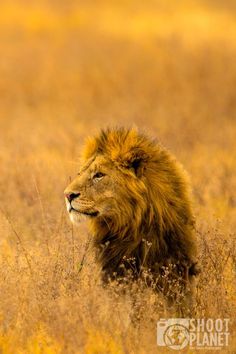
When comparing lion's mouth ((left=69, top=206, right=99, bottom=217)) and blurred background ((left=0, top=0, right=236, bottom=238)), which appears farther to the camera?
blurred background ((left=0, top=0, right=236, bottom=238))

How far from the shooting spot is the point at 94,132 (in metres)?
7.08

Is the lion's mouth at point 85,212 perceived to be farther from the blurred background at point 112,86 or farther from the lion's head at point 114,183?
the blurred background at point 112,86

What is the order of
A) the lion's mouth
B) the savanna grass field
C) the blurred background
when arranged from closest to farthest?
the savanna grass field < the lion's mouth < the blurred background

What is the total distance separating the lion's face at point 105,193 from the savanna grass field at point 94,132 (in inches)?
14.2

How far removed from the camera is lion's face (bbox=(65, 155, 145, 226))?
566 centimetres

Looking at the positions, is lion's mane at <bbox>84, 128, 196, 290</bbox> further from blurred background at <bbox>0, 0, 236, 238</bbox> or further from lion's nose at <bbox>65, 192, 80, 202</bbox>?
blurred background at <bbox>0, 0, 236, 238</bbox>

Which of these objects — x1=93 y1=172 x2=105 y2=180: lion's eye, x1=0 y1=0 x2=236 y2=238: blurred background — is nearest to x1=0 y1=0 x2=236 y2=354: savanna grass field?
x1=0 y1=0 x2=236 y2=238: blurred background

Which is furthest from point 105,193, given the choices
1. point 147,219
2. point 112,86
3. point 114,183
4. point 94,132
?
point 112,86

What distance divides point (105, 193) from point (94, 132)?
4.71 ft

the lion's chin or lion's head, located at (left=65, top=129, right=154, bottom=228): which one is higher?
lion's head, located at (left=65, top=129, right=154, bottom=228)

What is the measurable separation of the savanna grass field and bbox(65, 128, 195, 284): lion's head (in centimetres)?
27

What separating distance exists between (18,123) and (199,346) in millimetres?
9502

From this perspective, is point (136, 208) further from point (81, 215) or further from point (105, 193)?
point (81, 215)

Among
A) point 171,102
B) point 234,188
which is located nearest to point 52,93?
point 171,102
